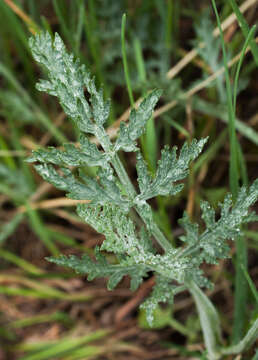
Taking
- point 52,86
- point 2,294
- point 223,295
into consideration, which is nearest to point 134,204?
point 52,86

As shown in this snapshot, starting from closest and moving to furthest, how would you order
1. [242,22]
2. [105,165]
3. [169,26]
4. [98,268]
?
[105,165] → [98,268] → [242,22] → [169,26]

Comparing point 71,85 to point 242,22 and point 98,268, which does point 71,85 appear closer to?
point 98,268

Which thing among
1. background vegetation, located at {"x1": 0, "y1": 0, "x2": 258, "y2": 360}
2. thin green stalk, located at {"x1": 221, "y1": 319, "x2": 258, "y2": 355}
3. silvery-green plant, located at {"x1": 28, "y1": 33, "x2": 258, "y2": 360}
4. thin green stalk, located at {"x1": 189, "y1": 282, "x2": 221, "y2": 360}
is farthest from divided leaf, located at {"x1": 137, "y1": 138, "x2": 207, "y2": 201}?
background vegetation, located at {"x1": 0, "y1": 0, "x2": 258, "y2": 360}

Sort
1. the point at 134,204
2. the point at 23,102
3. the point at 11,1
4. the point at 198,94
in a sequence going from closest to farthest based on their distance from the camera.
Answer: the point at 134,204, the point at 11,1, the point at 198,94, the point at 23,102

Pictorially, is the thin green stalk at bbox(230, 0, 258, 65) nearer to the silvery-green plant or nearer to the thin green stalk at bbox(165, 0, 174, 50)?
the silvery-green plant

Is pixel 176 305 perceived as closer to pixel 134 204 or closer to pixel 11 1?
pixel 134 204

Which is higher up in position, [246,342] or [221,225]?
[221,225]

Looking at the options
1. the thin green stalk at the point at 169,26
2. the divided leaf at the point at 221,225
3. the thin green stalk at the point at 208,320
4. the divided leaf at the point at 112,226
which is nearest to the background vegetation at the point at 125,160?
the thin green stalk at the point at 169,26

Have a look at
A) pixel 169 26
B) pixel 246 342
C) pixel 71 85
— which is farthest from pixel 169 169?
pixel 169 26
